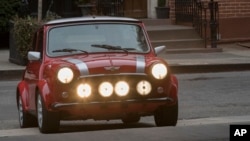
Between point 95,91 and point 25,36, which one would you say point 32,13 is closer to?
point 25,36

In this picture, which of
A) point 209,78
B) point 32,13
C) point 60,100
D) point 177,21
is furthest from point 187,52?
point 60,100

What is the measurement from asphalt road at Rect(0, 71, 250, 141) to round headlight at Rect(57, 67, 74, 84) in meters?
0.64

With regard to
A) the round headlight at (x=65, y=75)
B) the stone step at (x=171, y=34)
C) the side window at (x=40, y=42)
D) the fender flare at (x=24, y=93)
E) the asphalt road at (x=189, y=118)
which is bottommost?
the asphalt road at (x=189, y=118)

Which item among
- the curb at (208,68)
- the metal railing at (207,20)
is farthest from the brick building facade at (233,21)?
the curb at (208,68)

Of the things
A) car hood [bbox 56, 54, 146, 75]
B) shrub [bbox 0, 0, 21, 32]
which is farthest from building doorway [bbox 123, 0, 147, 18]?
car hood [bbox 56, 54, 146, 75]

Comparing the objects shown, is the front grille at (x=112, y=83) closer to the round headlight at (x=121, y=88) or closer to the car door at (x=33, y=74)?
the round headlight at (x=121, y=88)

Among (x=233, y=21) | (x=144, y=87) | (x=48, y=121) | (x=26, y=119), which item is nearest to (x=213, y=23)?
(x=233, y=21)

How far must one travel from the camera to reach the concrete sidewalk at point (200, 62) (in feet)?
63.4

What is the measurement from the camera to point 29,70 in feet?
37.0

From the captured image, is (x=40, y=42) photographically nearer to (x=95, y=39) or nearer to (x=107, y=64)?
(x=95, y=39)

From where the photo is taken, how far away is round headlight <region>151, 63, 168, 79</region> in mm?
9875

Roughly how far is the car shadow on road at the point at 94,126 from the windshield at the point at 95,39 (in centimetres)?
105

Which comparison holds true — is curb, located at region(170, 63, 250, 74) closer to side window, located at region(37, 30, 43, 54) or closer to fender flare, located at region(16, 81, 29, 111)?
fender flare, located at region(16, 81, 29, 111)

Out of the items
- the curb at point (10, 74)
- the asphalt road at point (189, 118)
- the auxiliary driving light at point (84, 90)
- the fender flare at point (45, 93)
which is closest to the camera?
the asphalt road at point (189, 118)
